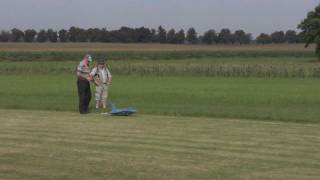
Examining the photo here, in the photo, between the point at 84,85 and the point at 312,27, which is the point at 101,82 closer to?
the point at 84,85

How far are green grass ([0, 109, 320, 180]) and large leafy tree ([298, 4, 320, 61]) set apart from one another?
78.0 m

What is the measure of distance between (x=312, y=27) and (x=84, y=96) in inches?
3079

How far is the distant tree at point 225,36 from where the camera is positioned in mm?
182625

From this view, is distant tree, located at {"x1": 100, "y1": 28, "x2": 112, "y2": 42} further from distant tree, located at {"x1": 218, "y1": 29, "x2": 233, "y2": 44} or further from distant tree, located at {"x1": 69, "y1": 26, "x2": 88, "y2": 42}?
distant tree, located at {"x1": 218, "y1": 29, "x2": 233, "y2": 44}

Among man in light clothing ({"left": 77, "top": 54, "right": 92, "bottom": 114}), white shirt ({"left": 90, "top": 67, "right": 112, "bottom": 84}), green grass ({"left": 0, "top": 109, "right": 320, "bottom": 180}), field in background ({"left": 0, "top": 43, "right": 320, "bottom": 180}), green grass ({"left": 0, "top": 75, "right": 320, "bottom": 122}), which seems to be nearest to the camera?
green grass ({"left": 0, "top": 109, "right": 320, "bottom": 180})

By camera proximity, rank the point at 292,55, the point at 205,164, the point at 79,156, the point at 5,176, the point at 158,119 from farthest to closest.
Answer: the point at 292,55 → the point at 158,119 → the point at 79,156 → the point at 205,164 → the point at 5,176

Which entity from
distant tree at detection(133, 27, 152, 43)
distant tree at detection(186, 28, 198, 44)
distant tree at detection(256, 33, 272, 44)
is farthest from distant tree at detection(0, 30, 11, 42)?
distant tree at detection(256, 33, 272, 44)

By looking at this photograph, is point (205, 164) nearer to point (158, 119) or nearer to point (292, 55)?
point (158, 119)

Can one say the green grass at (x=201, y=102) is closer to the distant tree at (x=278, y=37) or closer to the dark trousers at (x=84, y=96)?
the dark trousers at (x=84, y=96)

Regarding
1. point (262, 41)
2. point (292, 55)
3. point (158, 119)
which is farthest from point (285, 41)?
point (158, 119)

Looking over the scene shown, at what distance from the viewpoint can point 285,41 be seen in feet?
623

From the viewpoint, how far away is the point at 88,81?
22812 mm

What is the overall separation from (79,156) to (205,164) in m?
2.46

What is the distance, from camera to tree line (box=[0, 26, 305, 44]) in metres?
168
